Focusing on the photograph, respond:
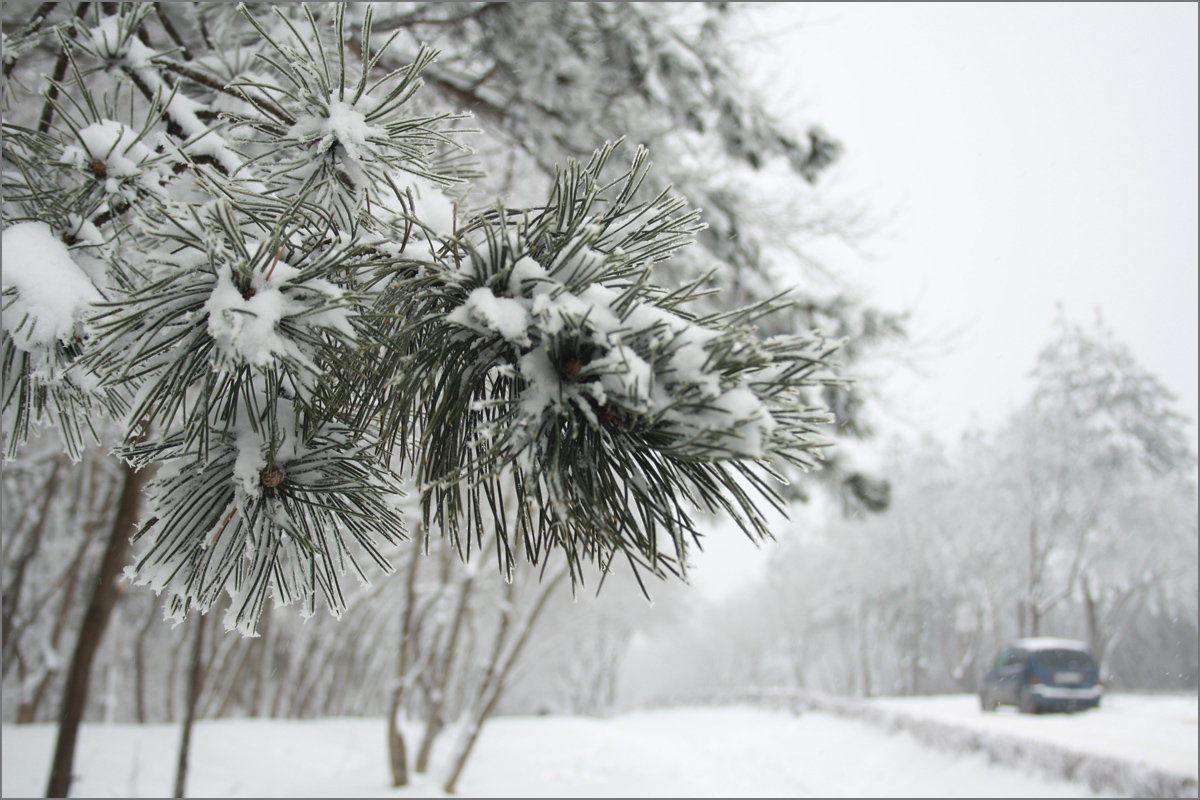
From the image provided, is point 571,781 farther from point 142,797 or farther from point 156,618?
point 156,618

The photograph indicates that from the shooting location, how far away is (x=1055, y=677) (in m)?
12.1

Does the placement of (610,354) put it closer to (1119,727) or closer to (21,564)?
(21,564)

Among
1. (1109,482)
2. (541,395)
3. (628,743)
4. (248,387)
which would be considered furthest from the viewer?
(1109,482)

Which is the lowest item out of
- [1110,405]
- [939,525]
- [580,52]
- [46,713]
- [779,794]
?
[46,713]

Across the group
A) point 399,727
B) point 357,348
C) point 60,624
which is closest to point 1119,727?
point 399,727

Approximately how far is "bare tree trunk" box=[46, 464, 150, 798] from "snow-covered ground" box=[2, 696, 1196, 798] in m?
1.87

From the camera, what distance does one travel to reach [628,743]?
44.4ft

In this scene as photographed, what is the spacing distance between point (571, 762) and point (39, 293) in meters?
11.4

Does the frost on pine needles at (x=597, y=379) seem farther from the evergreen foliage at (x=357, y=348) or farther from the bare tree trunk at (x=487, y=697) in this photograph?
the bare tree trunk at (x=487, y=697)

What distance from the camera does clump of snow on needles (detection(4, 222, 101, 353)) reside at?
80 centimetres

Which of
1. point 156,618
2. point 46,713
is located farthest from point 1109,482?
point 46,713

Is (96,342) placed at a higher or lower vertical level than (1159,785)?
higher

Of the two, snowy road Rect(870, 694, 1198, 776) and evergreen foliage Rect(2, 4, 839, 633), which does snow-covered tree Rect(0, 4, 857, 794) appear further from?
snowy road Rect(870, 694, 1198, 776)

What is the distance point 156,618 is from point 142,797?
10.1 metres
